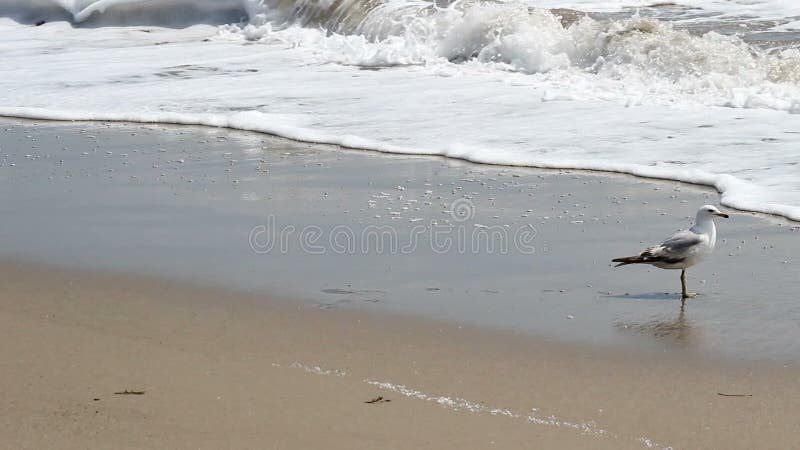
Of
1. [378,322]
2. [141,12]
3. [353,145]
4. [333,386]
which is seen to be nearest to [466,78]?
[353,145]

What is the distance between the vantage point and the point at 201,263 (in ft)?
18.4

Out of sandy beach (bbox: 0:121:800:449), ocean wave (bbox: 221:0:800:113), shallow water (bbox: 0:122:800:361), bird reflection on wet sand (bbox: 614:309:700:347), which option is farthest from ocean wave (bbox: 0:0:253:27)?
bird reflection on wet sand (bbox: 614:309:700:347)

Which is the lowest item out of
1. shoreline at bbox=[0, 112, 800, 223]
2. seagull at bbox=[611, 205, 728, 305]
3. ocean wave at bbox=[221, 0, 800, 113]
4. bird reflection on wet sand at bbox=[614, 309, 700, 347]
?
bird reflection on wet sand at bbox=[614, 309, 700, 347]

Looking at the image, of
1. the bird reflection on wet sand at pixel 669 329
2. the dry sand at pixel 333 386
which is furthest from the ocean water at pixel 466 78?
the dry sand at pixel 333 386

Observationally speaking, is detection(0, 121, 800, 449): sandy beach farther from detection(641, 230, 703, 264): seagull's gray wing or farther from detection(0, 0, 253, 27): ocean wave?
detection(0, 0, 253, 27): ocean wave

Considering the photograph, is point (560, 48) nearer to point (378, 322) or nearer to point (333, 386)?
point (378, 322)

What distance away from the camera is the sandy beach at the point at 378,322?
12.0 feet

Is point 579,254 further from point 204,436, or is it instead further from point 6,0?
point 6,0

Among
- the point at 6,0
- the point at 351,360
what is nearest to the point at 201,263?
the point at 351,360

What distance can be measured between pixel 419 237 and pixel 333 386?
2170 millimetres

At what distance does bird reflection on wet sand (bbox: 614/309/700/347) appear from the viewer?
4.56m

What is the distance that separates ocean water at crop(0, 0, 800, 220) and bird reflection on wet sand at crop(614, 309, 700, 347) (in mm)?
2000

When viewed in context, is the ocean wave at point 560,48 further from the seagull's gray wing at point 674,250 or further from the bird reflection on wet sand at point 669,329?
the bird reflection on wet sand at point 669,329

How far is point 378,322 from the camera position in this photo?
4.74m
